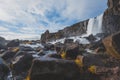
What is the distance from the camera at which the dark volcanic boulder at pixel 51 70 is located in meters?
12.3

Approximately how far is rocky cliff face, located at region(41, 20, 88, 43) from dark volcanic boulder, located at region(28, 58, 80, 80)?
91068mm

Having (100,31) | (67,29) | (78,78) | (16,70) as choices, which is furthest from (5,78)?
(67,29)

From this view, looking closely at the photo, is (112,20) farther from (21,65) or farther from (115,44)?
(21,65)

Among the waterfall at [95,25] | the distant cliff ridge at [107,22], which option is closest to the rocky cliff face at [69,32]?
the distant cliff ridge at [107,22]

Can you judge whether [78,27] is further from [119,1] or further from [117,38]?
[117,38]

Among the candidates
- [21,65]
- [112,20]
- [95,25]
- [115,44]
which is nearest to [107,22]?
[112,20]

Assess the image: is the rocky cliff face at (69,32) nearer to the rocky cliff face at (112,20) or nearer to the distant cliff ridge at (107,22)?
the distant cliff ridge at (107,22)

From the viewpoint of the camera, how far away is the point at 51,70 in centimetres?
1245

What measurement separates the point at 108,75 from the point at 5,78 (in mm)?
7066

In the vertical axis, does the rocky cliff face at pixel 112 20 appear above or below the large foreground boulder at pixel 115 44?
above

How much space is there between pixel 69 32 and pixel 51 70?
358ft

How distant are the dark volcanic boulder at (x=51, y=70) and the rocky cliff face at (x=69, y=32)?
299ft

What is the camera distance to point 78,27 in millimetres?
115000

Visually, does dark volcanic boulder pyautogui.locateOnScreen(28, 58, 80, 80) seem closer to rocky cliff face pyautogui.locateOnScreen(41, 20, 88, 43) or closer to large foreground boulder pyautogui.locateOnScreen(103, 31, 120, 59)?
large foreground boulder pyautogui.locateOnScreen(103, 31, 120, 59)
